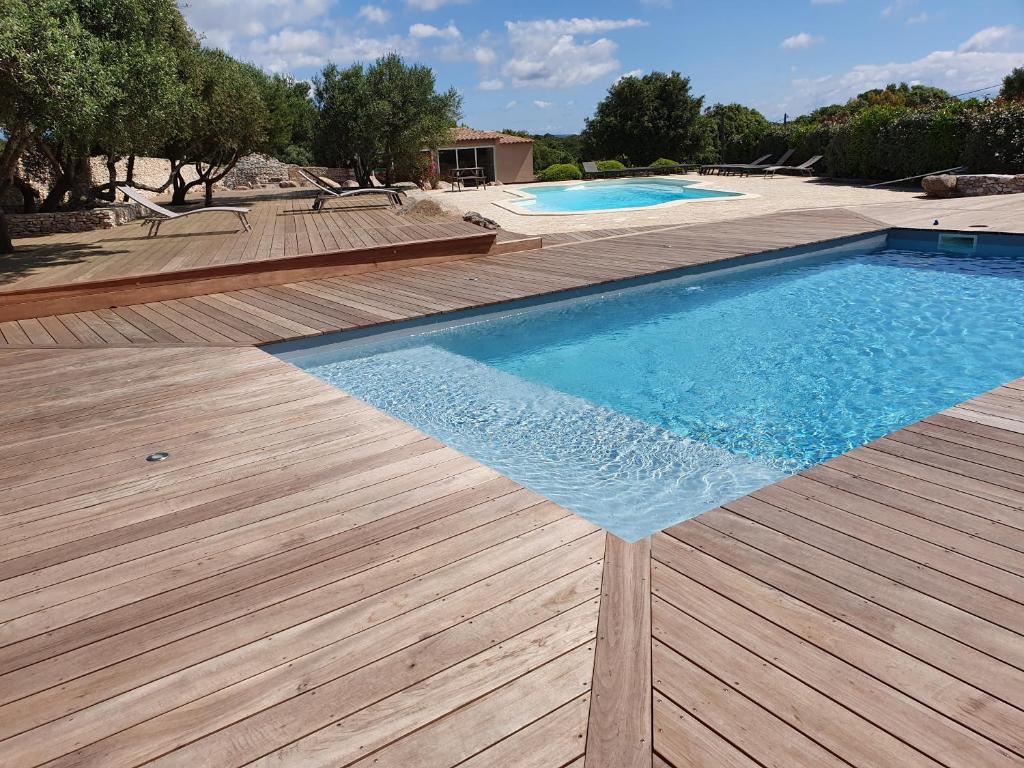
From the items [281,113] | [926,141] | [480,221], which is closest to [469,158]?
[281,113]

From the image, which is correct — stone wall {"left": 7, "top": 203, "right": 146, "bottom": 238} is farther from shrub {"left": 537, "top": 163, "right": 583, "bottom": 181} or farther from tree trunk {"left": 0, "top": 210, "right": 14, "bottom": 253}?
shrub {"left": 537, "top": 163, "right": 583, "bottom": 181}

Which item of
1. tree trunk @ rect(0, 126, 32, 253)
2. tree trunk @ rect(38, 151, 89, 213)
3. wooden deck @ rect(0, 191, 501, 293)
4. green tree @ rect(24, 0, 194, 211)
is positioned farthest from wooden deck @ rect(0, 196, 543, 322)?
tree trunk @ rect(38, 151, 89, 213)

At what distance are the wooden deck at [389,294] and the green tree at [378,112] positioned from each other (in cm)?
1163

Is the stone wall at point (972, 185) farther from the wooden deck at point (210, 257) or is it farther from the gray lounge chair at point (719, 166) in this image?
the gray lounge chair at point (719, 166)

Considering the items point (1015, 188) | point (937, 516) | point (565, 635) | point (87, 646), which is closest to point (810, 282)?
point (937, 516)

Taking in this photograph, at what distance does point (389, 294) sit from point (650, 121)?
31765mm

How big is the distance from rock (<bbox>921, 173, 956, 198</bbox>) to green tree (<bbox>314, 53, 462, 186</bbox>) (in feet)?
43.0

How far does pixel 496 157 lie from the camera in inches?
1259

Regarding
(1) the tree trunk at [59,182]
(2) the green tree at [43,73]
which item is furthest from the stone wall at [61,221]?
(2) the green tree at [43,73]

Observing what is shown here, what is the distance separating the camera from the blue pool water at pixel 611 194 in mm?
19406

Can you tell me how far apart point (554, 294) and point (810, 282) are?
12.0 feet

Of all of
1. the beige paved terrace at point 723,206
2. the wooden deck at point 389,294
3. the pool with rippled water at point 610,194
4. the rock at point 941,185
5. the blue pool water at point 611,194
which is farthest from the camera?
the blue pool water at point 611,194

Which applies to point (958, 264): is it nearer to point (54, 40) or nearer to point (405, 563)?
point (405, 563)

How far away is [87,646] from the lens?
2201mm
